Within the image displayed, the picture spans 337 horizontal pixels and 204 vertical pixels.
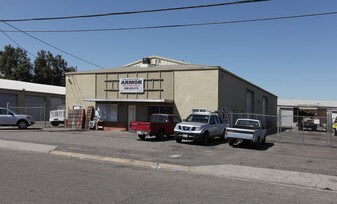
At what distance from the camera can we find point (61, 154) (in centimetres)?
1512

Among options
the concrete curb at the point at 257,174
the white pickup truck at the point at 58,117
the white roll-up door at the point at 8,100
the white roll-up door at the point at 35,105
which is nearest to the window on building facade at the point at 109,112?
the white pickup truck at the point at 58,117

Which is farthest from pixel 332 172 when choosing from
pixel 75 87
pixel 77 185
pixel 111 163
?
pixel 75 87

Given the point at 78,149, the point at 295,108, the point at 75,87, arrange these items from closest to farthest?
the point at 78,149
the point at 75,87
the point at 295,108

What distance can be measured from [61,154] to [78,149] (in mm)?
1432

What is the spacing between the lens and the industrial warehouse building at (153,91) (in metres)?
26.4

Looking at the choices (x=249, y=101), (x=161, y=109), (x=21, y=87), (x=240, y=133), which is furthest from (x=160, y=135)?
Result: (x=21, y=87)

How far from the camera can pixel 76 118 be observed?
104ft

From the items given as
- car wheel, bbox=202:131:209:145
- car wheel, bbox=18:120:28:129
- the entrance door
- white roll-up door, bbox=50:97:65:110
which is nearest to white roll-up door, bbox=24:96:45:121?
white roll-up door, bbox=50:97:65:110

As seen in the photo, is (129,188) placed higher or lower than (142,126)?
lower

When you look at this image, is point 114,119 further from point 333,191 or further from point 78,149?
point 333,191

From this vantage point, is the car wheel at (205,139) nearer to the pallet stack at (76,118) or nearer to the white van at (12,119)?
the pallet stack at (76,118)

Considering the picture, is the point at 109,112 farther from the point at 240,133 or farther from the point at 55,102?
the point at 55,102

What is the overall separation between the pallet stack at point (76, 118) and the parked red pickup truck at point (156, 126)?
10351mm

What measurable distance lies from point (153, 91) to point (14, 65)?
176 feet
